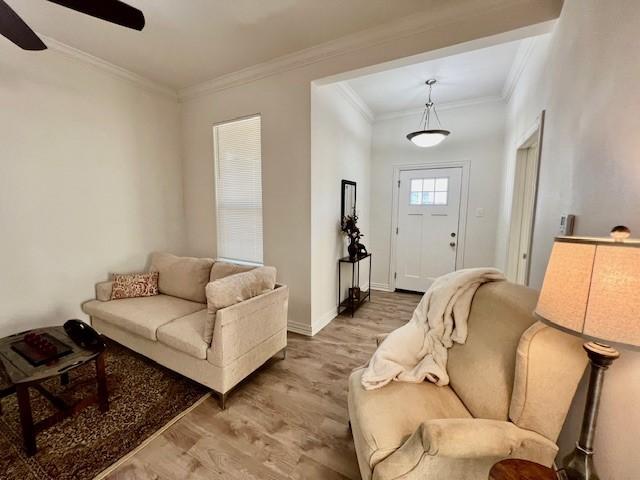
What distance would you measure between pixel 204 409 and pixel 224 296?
0.79 metres

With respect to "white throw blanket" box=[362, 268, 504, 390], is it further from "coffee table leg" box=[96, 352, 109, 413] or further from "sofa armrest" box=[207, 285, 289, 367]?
"coffee table leg" box=[96, 352, 109, 413]

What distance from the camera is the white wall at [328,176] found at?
286 centimetres

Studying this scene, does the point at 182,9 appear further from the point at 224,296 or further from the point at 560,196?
the point at 560,196

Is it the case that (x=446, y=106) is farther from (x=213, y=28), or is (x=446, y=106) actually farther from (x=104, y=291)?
(x=104, y=291)

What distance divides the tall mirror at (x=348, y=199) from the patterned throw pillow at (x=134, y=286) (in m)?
2.31

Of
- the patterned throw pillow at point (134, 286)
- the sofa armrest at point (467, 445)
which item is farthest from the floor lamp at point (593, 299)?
the patterned throw pillow at point (134, 286)

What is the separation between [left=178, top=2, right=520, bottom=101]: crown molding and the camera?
209cm

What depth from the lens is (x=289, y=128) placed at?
2.83m

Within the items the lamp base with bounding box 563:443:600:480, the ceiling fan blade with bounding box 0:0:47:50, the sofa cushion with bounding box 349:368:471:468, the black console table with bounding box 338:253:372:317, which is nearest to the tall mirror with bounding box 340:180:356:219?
the black console table with bounding box 338:253:372:317

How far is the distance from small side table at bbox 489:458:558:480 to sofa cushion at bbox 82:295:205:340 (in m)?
2.23

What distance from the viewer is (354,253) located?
359cm

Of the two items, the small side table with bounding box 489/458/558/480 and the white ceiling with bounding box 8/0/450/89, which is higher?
the white ceiling with bounding box 8/0/450/89

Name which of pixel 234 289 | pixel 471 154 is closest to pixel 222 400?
pixel 234 289

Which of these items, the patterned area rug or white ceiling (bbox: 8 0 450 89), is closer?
the patterned area rug
